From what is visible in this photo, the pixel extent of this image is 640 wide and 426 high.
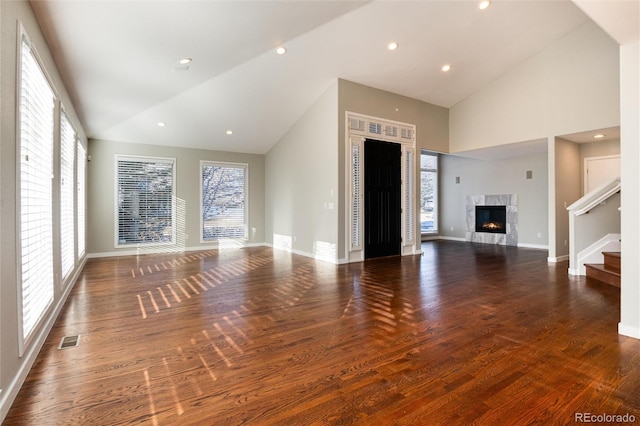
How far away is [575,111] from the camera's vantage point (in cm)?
584

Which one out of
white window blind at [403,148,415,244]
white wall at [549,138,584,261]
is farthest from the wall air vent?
white wall at [549,138,584,261]

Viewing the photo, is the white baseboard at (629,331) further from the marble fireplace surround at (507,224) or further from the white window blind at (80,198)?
the white window blind at (80,198)

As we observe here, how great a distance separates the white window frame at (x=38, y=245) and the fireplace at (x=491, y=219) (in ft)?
31.7

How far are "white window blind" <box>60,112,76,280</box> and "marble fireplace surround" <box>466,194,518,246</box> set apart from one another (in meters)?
9.59

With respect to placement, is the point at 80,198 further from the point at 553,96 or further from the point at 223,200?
the point at 553,96

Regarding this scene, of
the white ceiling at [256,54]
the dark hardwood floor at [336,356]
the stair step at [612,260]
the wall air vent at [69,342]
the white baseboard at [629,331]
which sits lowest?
the wall air vent at [69,342]

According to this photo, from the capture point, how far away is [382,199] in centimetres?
669

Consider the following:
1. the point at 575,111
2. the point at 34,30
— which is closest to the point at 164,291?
the point at 34,30

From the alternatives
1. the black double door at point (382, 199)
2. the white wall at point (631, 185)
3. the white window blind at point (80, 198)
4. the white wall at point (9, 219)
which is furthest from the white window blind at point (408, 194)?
the white wall at point (9, 219)

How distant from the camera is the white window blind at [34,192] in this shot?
7.22 ft

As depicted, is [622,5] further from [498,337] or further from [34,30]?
[34,30]

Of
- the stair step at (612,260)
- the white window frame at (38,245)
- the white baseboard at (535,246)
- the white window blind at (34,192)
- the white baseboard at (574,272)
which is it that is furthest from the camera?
the white baseboard at (535,246)

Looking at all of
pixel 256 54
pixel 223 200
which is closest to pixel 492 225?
pixel 223 200

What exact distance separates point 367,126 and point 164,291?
4.66 meters
